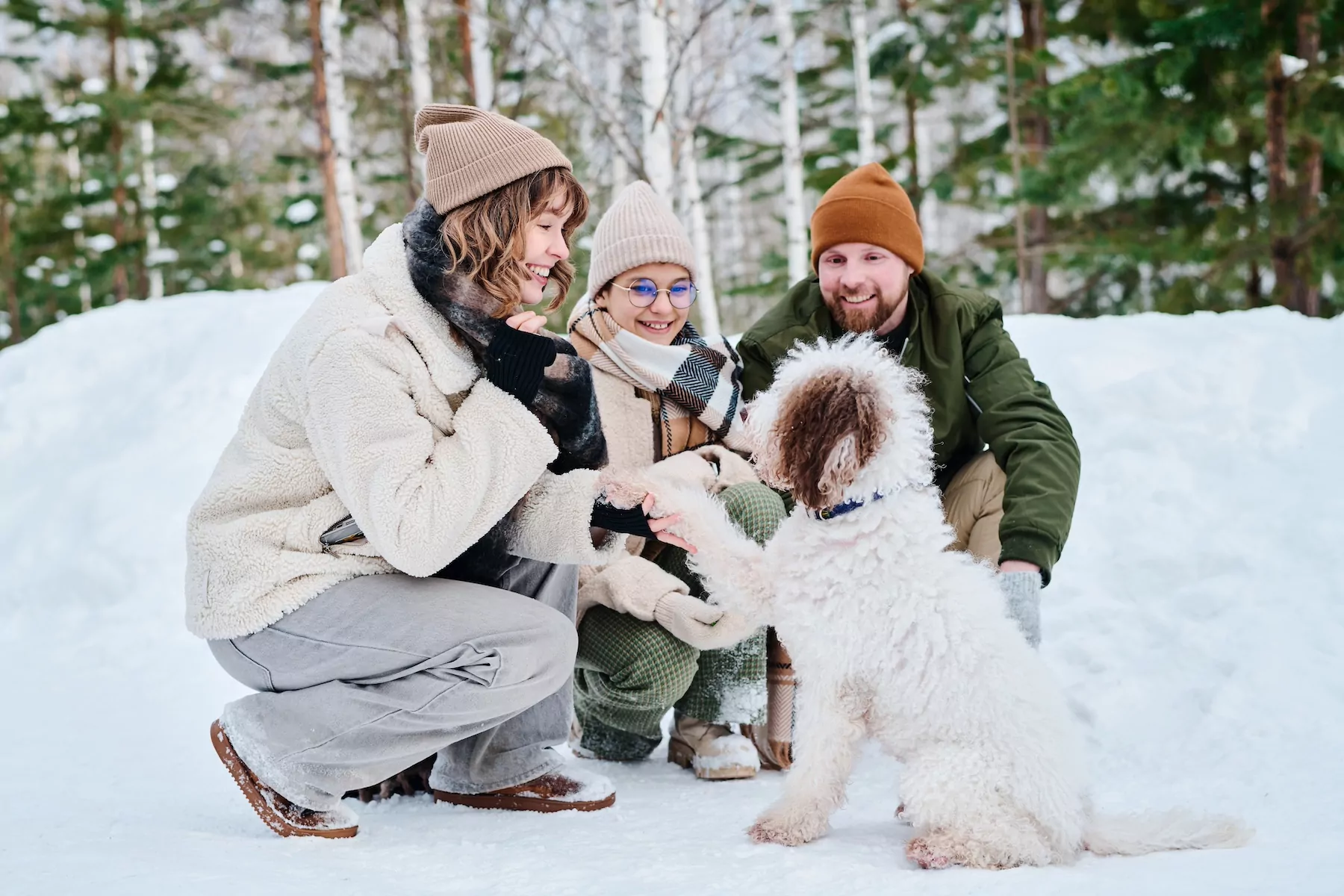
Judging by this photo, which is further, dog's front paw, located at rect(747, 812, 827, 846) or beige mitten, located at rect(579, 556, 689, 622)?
beige mitten, located at rect(579, 556, 689, 622)

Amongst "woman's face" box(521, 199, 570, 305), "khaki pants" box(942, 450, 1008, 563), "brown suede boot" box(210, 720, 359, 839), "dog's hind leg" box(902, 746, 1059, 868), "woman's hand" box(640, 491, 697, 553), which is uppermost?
"woman's face" box(521, 199, 570, 305)

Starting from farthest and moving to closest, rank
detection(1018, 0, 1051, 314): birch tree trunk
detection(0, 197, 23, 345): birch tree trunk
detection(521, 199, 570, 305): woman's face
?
1. detection(0, 197, 23, 345): birch tree trunk
2. detection(1018, 0, 1051, 314): birch tree trunk
3. detection(521, 199, 570, 305): woman's face

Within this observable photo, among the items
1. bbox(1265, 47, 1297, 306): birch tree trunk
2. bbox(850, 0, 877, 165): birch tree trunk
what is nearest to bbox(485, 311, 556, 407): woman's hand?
bbox(1265, 47, 1297, 306): birch tree trunk

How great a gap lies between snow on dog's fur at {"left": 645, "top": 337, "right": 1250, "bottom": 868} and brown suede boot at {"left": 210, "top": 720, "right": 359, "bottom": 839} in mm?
981

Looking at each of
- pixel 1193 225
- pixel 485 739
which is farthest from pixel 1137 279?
pixel 485 739

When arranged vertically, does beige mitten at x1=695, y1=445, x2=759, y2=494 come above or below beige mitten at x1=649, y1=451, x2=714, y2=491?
below

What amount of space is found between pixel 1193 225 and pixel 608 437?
28.0 feet

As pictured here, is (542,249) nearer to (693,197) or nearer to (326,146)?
(693,197)

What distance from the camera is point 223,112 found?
14.0 m

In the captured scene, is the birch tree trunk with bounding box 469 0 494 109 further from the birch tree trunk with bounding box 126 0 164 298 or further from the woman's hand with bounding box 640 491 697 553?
the woman's hand with bounding box 640 491 697 553

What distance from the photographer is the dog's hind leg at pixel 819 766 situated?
2.51 metres

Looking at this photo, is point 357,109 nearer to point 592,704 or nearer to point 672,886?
point 592,704

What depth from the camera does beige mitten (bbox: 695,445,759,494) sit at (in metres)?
3.38

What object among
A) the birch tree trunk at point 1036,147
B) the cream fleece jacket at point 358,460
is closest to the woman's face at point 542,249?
the cream fleece jacket at point 358,460
